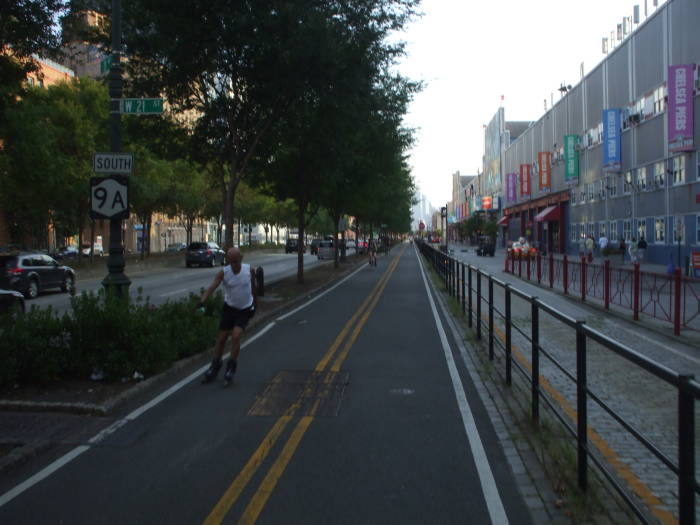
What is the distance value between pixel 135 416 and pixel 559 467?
4214 mm

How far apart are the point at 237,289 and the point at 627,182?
36767 millimetres

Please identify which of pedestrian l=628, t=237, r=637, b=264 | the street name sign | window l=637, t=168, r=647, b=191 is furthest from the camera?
window l=637, t=168, r=647, b=191

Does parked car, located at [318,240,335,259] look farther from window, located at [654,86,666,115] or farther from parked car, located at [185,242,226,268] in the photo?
window, located at [654,86,666,115]

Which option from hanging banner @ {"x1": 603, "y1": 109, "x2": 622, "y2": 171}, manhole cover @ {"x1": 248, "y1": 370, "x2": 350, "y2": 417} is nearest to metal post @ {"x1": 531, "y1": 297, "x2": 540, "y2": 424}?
manhole cover @ {"x1": 248, "y1": 370, "x2": 350, "y2": 417}

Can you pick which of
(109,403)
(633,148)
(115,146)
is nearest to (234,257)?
(109,403)

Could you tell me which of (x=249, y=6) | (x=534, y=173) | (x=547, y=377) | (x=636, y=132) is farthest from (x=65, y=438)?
(x=534, y=173)

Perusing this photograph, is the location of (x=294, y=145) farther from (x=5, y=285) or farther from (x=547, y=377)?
(x=547, y=377)

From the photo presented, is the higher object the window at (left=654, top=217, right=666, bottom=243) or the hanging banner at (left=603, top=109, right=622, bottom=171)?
the hanging banner at (left=603, top=109, right=622, bottom=171)

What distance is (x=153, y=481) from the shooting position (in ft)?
15.4

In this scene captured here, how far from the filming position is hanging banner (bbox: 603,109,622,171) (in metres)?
39.2

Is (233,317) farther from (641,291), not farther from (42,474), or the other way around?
(641,291)

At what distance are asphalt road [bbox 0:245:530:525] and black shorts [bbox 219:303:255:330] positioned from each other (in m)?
0.73

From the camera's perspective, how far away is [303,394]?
733 cm

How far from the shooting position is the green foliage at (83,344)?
24.1ft
